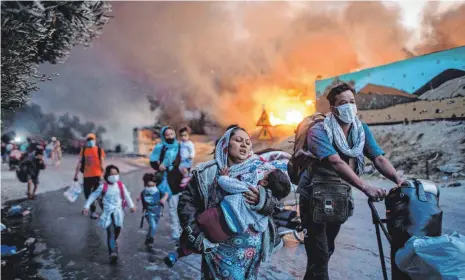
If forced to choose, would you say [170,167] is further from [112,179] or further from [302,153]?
[302,153]

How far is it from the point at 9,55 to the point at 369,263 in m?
4.18

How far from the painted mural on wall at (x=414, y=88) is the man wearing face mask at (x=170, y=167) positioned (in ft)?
10.4

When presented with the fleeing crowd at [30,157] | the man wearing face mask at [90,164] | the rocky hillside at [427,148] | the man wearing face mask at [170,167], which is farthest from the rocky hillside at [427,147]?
the fleeing crowd at [30,157]

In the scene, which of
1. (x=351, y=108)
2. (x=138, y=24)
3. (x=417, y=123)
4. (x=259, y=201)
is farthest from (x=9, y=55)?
(x=138, y=24)

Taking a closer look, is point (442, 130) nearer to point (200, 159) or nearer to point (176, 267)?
point (176, 267)

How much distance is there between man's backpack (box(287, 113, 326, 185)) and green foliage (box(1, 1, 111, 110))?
6.56ft

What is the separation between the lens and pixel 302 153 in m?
3.15

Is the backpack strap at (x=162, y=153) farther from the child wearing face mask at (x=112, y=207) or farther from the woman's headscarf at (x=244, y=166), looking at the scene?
the woman's headscarf at (x=244, y=166)

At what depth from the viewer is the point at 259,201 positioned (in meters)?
2.38

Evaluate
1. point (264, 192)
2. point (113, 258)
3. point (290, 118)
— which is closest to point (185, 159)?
point (113, 258)

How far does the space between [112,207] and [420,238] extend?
388 centimetres

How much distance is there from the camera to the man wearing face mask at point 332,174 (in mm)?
2812

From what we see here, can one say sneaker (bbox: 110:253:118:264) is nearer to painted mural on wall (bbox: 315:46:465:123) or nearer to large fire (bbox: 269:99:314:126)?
painted mural on wall (bbox: 315:46:465:123)

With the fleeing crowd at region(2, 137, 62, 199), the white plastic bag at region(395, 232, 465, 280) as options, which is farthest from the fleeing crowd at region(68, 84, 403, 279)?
the fleeing crowd at region(2, 137, 62, 199)
